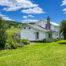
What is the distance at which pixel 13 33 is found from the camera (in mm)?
13883

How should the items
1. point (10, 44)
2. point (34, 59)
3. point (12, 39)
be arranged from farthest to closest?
1. point (12, 39)
2. point (10, 44)
3. point (34, 59)

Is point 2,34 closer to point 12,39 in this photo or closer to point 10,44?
point 12,39

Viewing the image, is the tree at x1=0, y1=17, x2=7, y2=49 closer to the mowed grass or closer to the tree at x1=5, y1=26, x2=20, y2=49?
the tree at x1=5, y1=26, x2=20, y2=49

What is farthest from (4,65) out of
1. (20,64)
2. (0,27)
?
(0,27)

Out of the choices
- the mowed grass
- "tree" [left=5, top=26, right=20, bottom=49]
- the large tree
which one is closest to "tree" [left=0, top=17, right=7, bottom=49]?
the large tree

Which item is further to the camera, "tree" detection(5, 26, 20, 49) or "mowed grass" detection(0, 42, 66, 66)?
"tree" detection(5, 26, 20, 49)

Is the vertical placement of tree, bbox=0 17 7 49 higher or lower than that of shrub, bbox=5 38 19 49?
higher

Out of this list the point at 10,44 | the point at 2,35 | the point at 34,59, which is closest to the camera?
the point at 34,59

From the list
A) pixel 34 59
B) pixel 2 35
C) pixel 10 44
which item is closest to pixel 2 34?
Answer: pixel 2 35

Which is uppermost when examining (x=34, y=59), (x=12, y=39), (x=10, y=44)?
(x=12, y=39)

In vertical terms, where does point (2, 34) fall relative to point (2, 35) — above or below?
above

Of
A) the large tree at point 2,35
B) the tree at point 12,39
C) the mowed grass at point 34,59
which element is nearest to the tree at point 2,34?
the large tree at point 2,35

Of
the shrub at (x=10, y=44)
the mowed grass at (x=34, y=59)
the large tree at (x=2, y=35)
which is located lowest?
the mowed grass at (x=34, y=59)

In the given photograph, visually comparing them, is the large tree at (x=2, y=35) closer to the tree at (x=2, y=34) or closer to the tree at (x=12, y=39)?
the tree at (x=2, y=34)
